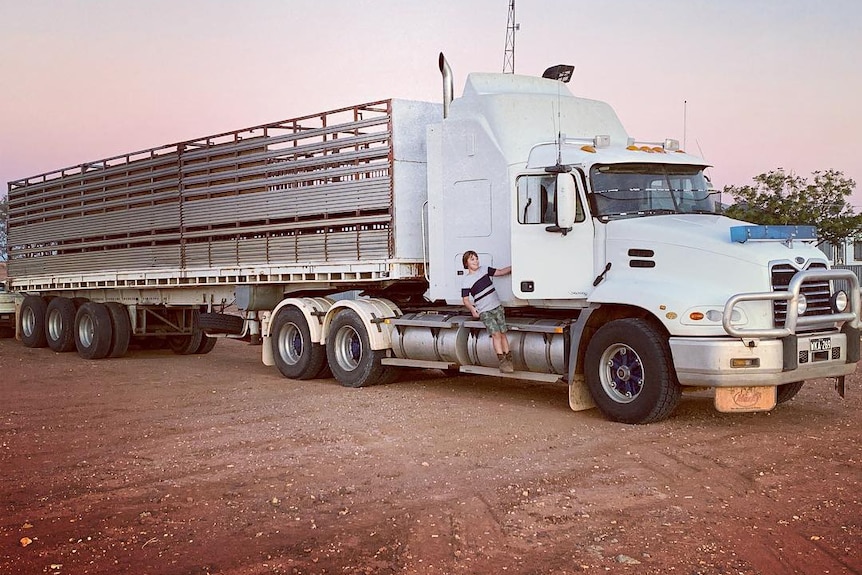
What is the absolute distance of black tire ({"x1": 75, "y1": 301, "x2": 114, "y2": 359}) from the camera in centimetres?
1955

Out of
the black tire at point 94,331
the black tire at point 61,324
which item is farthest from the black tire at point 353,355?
the black tire at point 61,324

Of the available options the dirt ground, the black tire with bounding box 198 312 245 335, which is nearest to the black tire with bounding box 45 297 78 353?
the black tire with bounding box 198 312 245 335

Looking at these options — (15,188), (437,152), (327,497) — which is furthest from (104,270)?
(327,497)

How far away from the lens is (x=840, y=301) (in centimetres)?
1030

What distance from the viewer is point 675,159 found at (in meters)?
11.3

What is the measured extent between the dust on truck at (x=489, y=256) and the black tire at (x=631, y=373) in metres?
0.02

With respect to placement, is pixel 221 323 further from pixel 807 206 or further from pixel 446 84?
pixel 807 206

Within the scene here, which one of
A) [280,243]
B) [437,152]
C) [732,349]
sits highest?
[437,152]

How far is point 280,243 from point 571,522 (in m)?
9.61

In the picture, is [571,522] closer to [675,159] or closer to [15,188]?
[675,159]

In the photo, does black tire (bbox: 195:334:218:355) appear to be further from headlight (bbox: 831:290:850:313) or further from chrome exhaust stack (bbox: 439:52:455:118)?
headlight (bbox: 831:290:850:313)

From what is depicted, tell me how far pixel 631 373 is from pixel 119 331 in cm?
1257

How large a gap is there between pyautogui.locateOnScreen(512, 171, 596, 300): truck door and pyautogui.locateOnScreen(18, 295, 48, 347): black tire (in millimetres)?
14428

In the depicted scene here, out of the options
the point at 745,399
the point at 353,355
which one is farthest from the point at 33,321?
the point at 745,399
